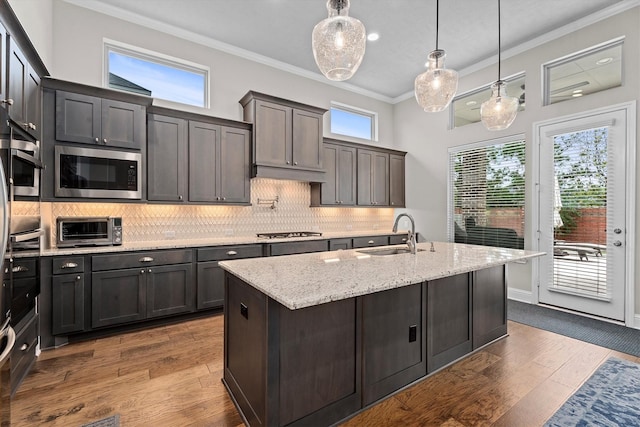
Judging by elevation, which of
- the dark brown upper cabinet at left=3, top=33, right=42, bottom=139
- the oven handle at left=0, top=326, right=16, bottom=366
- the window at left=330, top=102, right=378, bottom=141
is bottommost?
the oven handle at left=0, top=326, right=16, bottom=366

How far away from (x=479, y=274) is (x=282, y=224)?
2.95 meters

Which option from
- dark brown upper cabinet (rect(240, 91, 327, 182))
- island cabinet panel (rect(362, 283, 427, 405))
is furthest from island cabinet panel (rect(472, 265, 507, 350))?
dark brown upper cabinet (rect(240, 91, 327, 182))

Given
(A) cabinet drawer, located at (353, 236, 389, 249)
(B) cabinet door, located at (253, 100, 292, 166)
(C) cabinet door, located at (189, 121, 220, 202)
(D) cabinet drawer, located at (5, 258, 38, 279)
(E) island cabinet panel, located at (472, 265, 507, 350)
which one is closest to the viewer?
(D) cabinet drawer, located at (5, 258, 38, 279)

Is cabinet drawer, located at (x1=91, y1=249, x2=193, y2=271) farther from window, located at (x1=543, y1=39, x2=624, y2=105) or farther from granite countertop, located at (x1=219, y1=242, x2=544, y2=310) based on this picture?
window, located at (x1=543, y1=39, x2=624, y2=105)

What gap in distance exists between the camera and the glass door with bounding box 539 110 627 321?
3.46m

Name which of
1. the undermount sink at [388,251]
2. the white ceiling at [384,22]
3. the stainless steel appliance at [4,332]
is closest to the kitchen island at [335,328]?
the undermount sink at [388,251]

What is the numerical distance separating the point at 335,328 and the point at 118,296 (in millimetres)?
2482

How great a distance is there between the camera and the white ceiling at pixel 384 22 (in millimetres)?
3420

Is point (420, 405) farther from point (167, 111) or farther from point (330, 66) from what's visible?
point (167, 111)

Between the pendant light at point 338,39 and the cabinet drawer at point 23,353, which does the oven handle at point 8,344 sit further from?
the pendant light at point 338,39

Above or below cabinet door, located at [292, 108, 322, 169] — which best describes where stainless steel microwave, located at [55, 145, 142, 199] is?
below

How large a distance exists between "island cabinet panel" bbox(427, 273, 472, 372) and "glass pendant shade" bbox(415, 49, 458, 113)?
1529mm

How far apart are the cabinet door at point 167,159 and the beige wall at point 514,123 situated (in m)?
4.13

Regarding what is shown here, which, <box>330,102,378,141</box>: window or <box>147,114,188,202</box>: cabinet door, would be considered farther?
<box>330,102,378,141</box>: window
